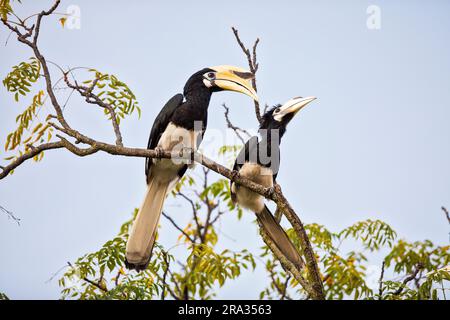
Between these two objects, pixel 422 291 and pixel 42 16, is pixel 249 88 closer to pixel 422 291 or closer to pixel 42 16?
pixel 42 16

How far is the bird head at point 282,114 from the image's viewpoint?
472 centimetres

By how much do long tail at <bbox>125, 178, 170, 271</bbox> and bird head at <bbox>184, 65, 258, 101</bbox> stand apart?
88 cm

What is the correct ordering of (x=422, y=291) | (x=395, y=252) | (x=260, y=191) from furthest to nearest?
(x=395, y=252) < (x=260, y=191) < (x=422, y=291)

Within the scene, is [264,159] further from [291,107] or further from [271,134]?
[291,107]

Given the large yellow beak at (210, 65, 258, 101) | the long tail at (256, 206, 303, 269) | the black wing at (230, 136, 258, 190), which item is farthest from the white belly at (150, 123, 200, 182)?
the long tail at (256, 206, 303, 269)

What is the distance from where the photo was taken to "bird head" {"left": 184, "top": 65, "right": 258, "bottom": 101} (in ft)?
15.6

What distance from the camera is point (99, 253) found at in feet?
13.0

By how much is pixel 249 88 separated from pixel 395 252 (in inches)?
74.2

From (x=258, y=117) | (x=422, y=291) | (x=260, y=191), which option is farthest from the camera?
(x=258, y=117)

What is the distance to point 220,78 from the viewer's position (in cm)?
490

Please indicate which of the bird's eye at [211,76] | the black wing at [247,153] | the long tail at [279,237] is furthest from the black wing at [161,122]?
the long tail at [279,237]

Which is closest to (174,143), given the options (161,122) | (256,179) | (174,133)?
(174,133)
